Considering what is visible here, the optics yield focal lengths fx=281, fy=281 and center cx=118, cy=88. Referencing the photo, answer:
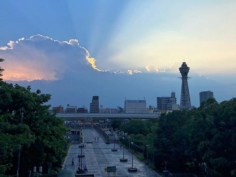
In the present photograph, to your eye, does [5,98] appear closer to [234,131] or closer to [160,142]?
[234,131]

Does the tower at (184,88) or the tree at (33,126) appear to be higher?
the tower at (184,88)

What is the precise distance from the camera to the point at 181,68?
123125 mm

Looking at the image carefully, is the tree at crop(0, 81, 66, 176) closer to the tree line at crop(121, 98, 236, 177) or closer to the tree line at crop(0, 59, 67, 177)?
the tree line at crop(0, 59, 67, 177)

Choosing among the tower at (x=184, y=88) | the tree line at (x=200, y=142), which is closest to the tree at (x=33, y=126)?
the tree line at (x=200, y=142)

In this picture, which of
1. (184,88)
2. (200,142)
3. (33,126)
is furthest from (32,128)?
(184,88)

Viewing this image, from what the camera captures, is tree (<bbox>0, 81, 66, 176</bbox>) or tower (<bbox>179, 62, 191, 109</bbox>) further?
tower (<bbox>179, 62, 191, 109</bbox>)

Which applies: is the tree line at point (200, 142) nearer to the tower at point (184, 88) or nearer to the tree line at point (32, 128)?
the tree line at point (32, 128)

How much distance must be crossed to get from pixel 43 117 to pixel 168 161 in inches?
693

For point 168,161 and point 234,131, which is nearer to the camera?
point 234,131

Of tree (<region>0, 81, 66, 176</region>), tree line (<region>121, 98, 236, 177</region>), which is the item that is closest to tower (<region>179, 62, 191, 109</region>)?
tree line (<region>121, 98, 236, 177</region>)

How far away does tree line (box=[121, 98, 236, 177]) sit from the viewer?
21.5 meters

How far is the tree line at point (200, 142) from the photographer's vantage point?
21.5 metres

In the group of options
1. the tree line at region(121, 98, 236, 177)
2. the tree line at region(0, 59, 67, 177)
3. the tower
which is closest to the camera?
the tree line at region(0, 59, 67, 177)

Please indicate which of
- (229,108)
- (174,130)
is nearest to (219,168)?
(229,108)
